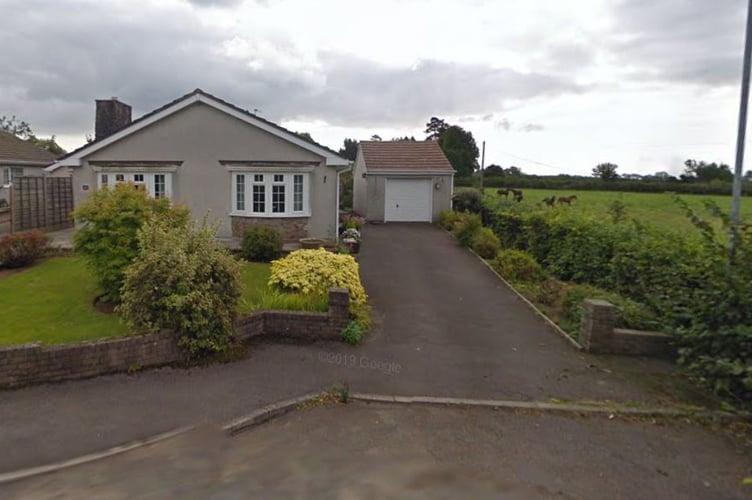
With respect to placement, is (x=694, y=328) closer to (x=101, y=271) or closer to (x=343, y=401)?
(x=343, y=401)

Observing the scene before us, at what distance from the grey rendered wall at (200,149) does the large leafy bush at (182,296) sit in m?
10.1

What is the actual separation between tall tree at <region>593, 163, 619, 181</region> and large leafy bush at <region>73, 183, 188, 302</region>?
66722 millimetres

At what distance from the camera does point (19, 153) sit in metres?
28.6

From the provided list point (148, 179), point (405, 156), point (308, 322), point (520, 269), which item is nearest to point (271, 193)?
point (148, 179)

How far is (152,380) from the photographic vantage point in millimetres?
6262

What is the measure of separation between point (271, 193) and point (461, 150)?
5706 cm

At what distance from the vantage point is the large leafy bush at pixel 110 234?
362 inches

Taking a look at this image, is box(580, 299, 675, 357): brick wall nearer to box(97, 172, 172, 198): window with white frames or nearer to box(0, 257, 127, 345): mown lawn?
box(0, 257, 127, 345): mown lawn

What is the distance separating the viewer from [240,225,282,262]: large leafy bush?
1423 cm

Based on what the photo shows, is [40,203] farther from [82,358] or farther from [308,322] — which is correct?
[308,322]

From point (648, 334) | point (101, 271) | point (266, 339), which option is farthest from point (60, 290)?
point (648, 334)

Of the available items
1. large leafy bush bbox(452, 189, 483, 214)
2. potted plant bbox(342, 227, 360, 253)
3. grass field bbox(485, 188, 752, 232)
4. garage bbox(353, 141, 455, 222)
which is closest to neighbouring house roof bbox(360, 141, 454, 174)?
garage bbox(353, 141, 455, 222)

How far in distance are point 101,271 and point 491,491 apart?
27.0ft

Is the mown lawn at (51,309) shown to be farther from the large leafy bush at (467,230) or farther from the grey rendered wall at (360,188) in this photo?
the grey rendered wall at (360,188)
